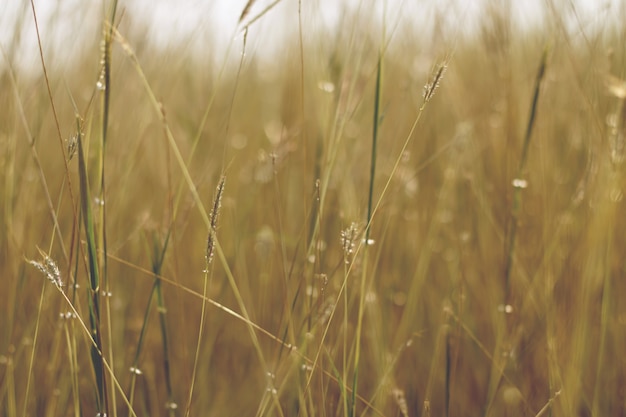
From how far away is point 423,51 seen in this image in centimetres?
185

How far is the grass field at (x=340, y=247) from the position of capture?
97 centimetres

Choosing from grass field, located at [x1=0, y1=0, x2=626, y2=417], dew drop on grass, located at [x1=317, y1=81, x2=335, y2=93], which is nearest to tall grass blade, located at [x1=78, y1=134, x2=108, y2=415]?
grass field, located at [x1=0, y1=0, x2=626, y2=417]

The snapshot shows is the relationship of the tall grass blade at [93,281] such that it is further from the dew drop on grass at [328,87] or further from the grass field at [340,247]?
the dew drop on grass at [328,87]

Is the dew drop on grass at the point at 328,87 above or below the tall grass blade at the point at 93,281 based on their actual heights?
above

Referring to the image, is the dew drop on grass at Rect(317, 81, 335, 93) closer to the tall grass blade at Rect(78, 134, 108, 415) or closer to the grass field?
the grass field

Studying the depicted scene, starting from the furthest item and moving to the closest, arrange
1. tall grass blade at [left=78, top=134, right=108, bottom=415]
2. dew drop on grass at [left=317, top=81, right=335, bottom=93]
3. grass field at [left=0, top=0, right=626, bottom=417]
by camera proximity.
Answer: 1. dew drop on grass at [left=317, top=81, right=335, bottom=93]
2. grass field at [left=0, top=0, right=626, bottom=417]
3. tall grass blade at [left=78, top=134, right=108, bottom=415]

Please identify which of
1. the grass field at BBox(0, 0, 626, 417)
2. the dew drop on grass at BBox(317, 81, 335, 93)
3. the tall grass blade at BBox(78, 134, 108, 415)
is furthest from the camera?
the dew drop on grass at BBox(317, 81, 335, 93)

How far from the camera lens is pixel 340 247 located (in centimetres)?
145

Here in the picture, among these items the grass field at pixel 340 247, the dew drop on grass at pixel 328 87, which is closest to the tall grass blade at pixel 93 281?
the grass field at pixel 340 247

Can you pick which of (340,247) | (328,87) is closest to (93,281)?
(328,87)

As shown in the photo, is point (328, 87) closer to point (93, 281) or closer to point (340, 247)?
point (340, 247)

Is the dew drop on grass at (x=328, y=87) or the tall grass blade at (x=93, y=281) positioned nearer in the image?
the tall grass blade at (x=93, y=281)

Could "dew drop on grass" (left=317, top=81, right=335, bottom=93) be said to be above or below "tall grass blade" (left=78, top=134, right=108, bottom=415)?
above

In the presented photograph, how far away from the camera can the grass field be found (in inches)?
38.4
